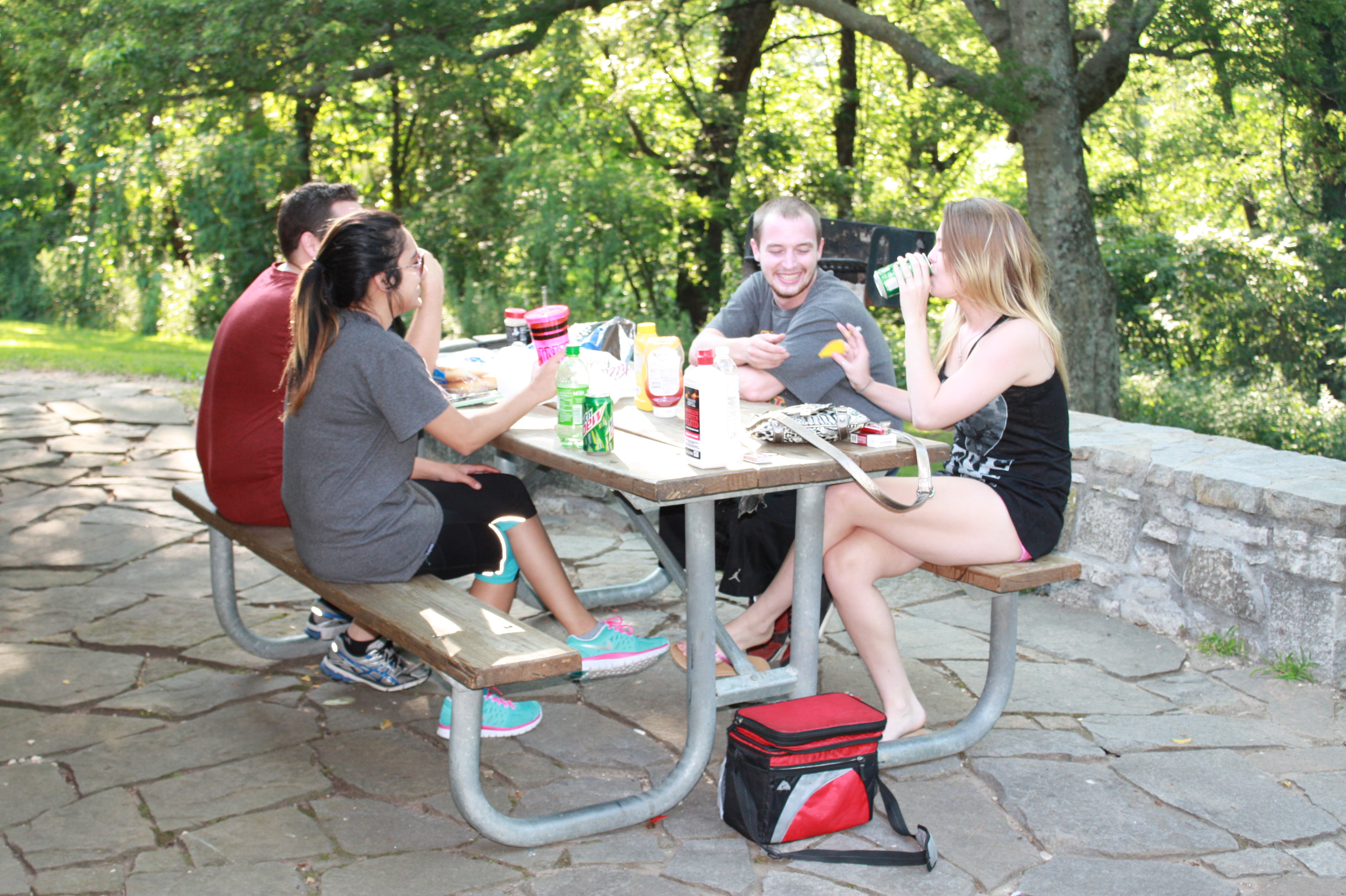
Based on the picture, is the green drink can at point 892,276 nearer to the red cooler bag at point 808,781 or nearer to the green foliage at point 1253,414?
the red cooler bag at point 808,781

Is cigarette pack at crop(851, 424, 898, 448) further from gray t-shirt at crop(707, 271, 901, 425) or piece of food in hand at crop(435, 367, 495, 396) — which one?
piece of food in hand at crop(435, 367, 495, 396)

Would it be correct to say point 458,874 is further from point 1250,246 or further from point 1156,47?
point 1250,246

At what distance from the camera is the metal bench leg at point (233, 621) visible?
374 cm

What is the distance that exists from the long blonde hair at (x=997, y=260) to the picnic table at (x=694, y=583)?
16.1 inches

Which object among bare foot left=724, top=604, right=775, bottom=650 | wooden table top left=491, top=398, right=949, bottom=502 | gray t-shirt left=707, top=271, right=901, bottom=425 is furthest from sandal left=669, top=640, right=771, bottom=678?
gray t-shirt left=707, top=271, right=901, bottom=425

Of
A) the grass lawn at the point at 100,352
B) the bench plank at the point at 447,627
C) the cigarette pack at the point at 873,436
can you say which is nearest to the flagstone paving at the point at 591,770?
the bench plank at the point at 447,627

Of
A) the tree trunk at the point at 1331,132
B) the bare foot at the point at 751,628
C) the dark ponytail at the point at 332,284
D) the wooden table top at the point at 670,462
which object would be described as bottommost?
the bare foot at the point at 751,628

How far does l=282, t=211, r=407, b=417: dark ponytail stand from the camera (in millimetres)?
2859

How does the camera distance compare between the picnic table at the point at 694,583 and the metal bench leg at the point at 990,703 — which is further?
the metal bench leg at the point at 990,703

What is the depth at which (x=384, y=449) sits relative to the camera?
9.83 ft

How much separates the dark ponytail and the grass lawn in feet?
18.2

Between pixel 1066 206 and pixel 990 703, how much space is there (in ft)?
17.7

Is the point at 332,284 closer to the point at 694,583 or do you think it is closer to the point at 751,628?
the point at 694,583

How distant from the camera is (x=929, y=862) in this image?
2602mm
